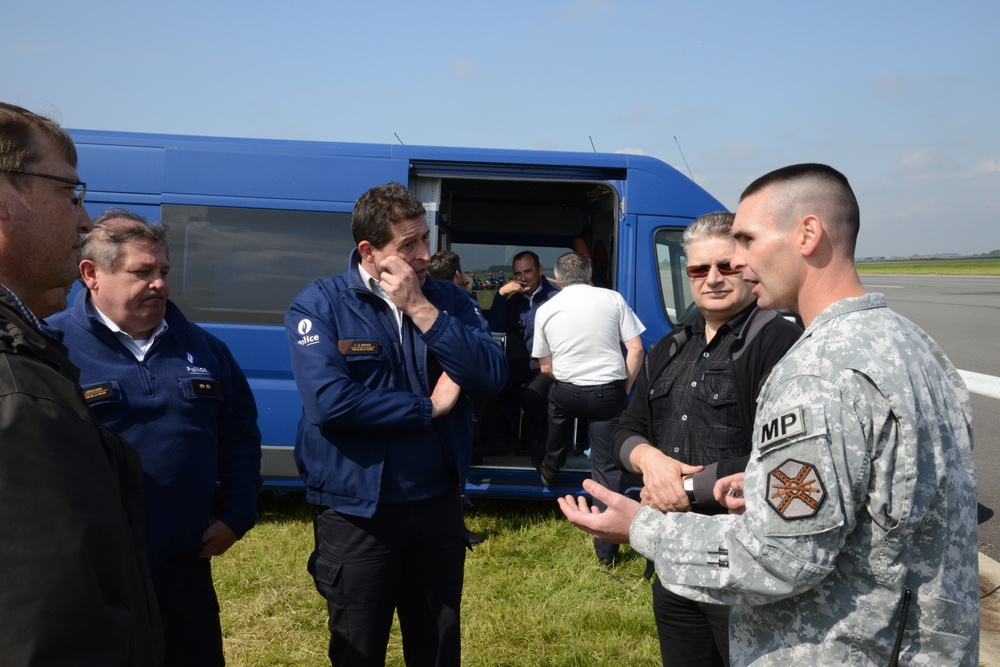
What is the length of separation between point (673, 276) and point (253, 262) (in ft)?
9.99

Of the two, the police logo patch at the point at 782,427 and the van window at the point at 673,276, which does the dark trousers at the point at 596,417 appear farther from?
the police logo patch at the point at 782,427

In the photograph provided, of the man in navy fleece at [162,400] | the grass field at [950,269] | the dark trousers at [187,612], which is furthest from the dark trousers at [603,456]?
the grass field at [950,269]

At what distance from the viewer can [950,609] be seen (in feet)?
4.78

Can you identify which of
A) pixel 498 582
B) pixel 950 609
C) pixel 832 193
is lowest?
pixel 498 582

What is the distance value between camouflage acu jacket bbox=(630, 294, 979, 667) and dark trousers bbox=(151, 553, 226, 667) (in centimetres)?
159

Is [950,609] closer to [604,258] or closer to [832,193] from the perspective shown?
[832,193]

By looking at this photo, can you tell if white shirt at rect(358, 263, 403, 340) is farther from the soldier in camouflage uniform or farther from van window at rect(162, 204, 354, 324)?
van window at rect(162, 204, 354, 324)

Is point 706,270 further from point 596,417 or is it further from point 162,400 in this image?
point 596,417

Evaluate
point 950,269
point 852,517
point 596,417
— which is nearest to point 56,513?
point 852,517

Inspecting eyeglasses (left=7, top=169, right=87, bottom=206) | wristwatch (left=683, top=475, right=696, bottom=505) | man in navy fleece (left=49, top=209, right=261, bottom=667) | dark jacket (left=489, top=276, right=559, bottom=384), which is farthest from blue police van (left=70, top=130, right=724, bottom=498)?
eyeglasses (left=7, top=169, right=87, bottom=206)

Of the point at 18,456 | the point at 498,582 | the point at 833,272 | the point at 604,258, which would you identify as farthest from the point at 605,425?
the point at 18,456

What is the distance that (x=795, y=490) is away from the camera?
4.52 feet

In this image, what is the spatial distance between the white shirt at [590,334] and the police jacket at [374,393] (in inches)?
90.8

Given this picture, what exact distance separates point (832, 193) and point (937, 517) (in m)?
0.70
